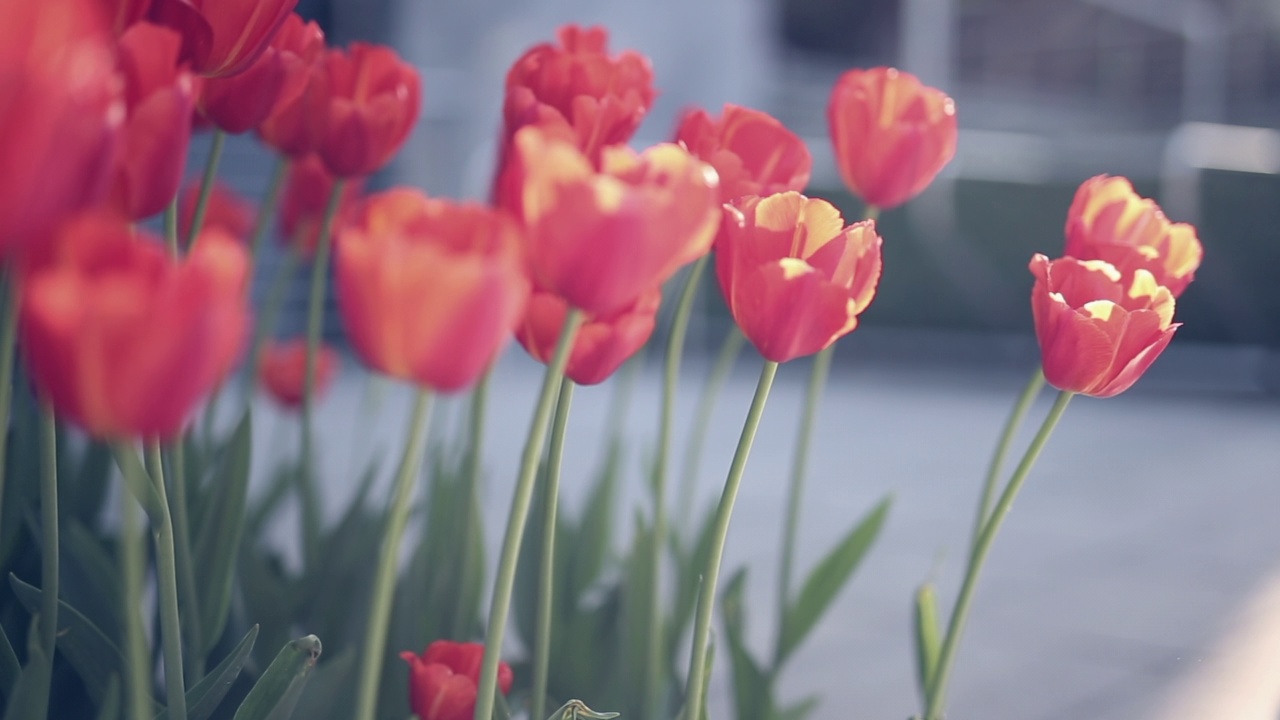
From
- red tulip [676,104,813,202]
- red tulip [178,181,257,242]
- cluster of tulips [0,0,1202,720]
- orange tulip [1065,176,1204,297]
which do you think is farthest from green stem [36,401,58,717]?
red tulip [178,181,257,242]

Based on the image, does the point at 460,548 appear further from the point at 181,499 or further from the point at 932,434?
the point at 932,434

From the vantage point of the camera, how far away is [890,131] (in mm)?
439

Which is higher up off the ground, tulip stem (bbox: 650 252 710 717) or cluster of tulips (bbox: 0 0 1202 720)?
cluster of tulips (bbox: 0 0 1202 720)

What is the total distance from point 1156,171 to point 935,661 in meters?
3.56

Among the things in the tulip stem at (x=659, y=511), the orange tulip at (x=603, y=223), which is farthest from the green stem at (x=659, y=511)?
the orange tulip at (x=603, y=223)

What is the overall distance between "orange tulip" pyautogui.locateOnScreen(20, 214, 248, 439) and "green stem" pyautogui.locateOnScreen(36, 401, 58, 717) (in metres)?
0.13

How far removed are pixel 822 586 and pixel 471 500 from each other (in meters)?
0.21

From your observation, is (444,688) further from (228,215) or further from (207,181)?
(228,215)

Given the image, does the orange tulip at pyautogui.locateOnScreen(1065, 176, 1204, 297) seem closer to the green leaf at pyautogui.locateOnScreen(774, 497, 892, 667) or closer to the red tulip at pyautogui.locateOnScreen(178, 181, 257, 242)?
the green leaf at pyautogui.locateOnScreen(774, 497, 892, 667)

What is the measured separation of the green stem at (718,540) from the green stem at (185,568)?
0.54ft

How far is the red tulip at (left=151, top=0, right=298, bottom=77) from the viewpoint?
29 cm

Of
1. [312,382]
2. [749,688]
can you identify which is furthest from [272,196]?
[749,688]

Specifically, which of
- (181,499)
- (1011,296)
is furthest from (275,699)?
(1011,296)

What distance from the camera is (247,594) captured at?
50 cm
